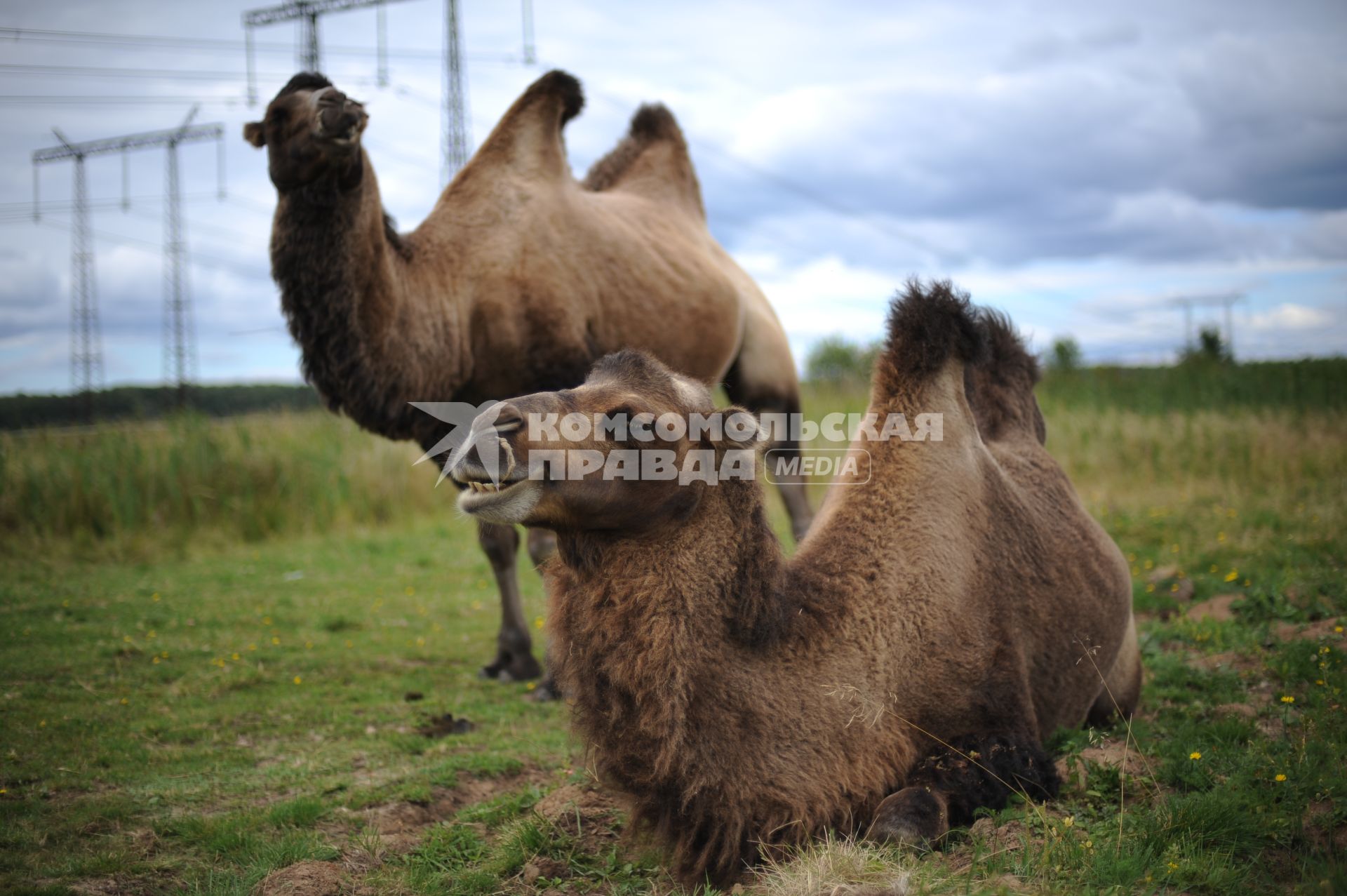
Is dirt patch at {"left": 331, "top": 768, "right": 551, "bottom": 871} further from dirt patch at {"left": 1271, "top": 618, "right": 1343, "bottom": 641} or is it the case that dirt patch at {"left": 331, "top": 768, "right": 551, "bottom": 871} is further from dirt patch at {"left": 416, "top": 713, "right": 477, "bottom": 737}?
dirt patch at {"left": 1271, "top": 618, "right": 1343, "bottom": 641}

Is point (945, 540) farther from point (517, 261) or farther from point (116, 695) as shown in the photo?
point (116, 695)

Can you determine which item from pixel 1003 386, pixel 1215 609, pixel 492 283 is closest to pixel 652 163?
pixel 492 283

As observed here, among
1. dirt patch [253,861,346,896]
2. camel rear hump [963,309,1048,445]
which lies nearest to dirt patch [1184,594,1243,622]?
camel rear hump [963,309,1048,445]

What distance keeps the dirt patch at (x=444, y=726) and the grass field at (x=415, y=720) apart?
0.02m

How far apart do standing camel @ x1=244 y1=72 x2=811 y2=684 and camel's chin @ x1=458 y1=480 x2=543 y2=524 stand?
2809mm

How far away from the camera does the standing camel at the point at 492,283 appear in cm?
571

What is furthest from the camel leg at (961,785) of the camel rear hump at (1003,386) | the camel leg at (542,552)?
the camel leg at (542,552)

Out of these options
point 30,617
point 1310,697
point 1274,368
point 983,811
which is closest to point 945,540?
point 983,811

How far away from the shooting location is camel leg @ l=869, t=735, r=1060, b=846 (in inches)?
133

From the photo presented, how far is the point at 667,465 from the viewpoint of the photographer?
3439 mm

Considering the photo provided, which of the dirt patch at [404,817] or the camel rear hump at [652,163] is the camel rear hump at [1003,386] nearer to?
the dirt patch at [404,817]

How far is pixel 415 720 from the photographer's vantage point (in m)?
5.98

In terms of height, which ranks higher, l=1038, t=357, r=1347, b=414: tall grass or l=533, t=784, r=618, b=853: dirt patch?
l=1038, t=357, r=1347, b=414: tall grass

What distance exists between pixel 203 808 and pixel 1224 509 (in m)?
9.77
